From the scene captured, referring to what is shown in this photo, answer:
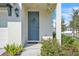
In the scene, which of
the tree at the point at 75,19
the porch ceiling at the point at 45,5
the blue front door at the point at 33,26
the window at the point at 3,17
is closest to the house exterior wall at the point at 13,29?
the window at the point at 3,17

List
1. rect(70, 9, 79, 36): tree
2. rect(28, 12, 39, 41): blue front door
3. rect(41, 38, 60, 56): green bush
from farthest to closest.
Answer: rect(28, 12, 39, 41): blue front door → rect(70, 9, 79, 36): tree → rect(41, 38, 60, 56): green bush

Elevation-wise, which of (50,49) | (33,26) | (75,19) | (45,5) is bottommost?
(50,49)

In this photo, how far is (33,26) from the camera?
16688 mm

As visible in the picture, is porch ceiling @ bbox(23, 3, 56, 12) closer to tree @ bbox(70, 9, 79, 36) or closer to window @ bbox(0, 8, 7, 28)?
tree @ bbox(70, 9, 79, 36)

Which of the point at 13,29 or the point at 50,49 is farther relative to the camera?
the point at 13,29

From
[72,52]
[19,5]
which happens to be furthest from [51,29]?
[72,52]

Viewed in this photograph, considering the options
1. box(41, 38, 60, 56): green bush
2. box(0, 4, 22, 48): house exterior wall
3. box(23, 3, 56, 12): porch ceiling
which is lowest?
box(41, 38, 60, 56): green bush

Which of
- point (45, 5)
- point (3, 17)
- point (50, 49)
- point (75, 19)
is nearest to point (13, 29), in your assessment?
point (3, 17)

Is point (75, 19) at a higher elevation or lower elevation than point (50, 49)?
higher

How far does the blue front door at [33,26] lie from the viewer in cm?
1659

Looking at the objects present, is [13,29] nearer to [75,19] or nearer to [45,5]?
[45,5]

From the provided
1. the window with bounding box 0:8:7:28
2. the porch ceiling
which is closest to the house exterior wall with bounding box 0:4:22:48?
the window with bounding box 0:8:7:28

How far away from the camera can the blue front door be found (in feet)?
54.4

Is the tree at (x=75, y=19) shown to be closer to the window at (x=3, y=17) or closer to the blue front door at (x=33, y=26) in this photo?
the blue front door at (x=33, y=26)
